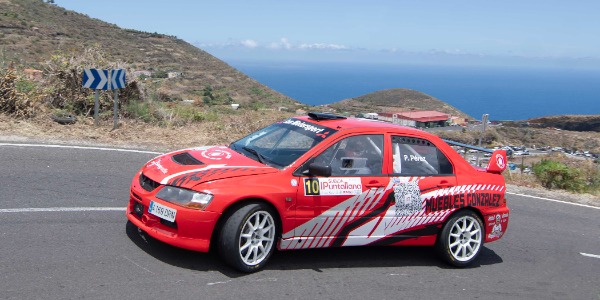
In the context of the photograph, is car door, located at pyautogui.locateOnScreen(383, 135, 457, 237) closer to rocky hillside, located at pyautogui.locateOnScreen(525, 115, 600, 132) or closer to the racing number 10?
the racing number 10

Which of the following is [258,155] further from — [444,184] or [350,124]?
[444,184]

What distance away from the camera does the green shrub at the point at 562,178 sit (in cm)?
1297

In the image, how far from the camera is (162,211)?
5812mm

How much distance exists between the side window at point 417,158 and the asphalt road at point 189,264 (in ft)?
3.44

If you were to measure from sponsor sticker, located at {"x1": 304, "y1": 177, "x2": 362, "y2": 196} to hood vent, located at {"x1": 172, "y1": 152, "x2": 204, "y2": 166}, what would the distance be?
1.13m

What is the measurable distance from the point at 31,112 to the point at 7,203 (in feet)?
19.4

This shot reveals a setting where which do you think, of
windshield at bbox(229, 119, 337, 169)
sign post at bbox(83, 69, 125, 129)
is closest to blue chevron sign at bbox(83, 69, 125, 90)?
sign post at bbox(83, 69, 125, 129)

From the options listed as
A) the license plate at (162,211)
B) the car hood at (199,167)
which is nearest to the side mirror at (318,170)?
the car hood at (199,167)

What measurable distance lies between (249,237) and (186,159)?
48.4 inches

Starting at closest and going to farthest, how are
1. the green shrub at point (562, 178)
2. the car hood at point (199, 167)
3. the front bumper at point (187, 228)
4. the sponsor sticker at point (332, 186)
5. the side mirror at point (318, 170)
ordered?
the front bumper at point (187, 228) < the car hood at point (199, 167) < the side mirror at point (318, 170) < the sponsor sticker at point (332, 186) < the green shrub at point (562, 178)

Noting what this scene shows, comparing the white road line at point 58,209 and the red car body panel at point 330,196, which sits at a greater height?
the red car body panel at point 330,196

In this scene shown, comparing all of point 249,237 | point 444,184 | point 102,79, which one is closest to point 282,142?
point 249,237

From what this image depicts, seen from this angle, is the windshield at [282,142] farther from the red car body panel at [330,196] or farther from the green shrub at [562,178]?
the green shrub at [562,178]

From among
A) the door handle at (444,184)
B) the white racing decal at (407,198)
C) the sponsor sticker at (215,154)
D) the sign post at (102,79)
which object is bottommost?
the white racing decal at (407,198)
